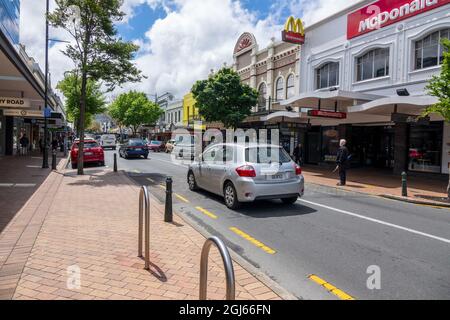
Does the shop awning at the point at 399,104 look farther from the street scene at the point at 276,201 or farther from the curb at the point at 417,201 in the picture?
the curb at the point at 417,201

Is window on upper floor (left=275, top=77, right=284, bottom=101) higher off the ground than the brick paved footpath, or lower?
higher

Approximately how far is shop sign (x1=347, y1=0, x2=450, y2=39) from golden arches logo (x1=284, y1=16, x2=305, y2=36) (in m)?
3.72

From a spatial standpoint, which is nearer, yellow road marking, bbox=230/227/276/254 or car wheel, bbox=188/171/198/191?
yellow road marking, bbox=230/227/276/254

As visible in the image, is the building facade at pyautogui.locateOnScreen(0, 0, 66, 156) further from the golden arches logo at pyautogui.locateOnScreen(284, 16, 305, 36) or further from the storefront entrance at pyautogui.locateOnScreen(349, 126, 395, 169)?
the storefront entrance at pyautogui.locateOnScreen(349, 126, 395, 169)

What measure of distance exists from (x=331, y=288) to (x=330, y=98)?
541 inches

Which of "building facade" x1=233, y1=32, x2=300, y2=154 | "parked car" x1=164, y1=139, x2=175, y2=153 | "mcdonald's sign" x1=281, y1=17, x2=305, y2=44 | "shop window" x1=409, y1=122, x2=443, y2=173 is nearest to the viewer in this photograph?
"shop window" x1=409, y1=122, x2=443, y2=173

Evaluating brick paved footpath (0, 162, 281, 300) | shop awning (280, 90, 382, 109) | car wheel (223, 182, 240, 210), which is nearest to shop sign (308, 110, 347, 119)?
shop awning (280, 90, 382, 109)

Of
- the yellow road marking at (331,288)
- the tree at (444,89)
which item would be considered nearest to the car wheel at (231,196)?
the yellow road marking at (331,288)

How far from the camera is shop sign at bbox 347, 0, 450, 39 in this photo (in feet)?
53.6

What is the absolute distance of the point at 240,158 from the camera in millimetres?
8633
